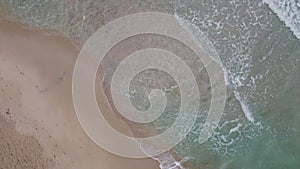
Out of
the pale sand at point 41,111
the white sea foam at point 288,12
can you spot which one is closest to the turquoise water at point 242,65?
the white sea foam at point 288,12

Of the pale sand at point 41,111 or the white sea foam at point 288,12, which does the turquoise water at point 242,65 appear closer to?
the white sea foam at point 288,12

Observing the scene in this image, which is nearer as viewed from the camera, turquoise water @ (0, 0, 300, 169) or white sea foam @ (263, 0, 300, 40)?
turquoise water @ (0, 0, 300, 169)

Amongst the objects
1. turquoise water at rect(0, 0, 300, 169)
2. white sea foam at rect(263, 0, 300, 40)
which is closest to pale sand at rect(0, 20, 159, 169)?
turquoise water at rect(0, 0, 300, 169)

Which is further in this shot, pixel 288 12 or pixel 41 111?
pixel 288 12

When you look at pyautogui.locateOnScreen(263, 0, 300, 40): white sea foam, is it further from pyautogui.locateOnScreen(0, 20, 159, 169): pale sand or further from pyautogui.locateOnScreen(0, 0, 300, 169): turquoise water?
pyautogui.locateOnScreen(0, 20, 159, 169): pale sand

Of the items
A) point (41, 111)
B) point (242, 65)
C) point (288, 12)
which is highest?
point (288, 12)

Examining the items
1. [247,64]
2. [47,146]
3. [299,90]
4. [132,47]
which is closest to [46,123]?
[47,146]

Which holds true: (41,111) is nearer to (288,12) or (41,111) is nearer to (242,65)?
(242,65)

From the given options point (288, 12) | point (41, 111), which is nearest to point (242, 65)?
point (288, 12)
